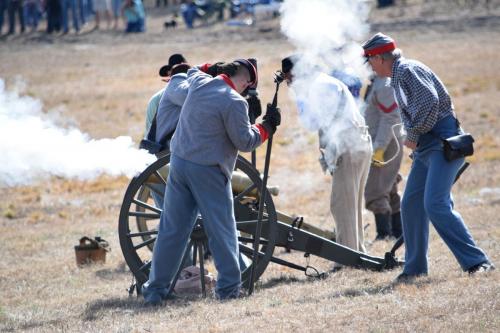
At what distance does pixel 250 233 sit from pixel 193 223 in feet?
2.67

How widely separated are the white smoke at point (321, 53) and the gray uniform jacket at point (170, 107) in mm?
896

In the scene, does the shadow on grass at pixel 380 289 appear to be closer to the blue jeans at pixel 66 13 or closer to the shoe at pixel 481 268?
the shoe at pixel 481 268

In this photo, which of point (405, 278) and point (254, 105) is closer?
point (405, 278)

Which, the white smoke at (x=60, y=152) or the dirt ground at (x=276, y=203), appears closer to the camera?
the dirt ground at (x=276, y=203)

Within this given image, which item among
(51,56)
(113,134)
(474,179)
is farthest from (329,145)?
(51,56)

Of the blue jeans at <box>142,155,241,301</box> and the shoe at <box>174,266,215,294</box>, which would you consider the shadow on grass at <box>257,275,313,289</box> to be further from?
the blue jeans at <box>142,155,241,301</box>

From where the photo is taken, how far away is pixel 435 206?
22.1 feet

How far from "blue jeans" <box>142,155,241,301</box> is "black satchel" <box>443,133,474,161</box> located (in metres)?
1.49

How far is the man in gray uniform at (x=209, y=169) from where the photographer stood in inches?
252

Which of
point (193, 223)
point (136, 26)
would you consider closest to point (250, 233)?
point (193, 223)

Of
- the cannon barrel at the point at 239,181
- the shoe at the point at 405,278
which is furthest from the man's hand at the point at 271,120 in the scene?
the shoe at the point at 405,278

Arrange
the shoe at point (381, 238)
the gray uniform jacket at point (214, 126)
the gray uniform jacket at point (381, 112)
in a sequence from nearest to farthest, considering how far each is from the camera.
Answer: the gray uniform jacket at point (214, 126) < the gray uniform jacket at point (381, 112) < the shoe at point (381, 238)

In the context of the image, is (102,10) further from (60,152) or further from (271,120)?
(271,120)

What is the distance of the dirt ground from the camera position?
5953 millimetres
